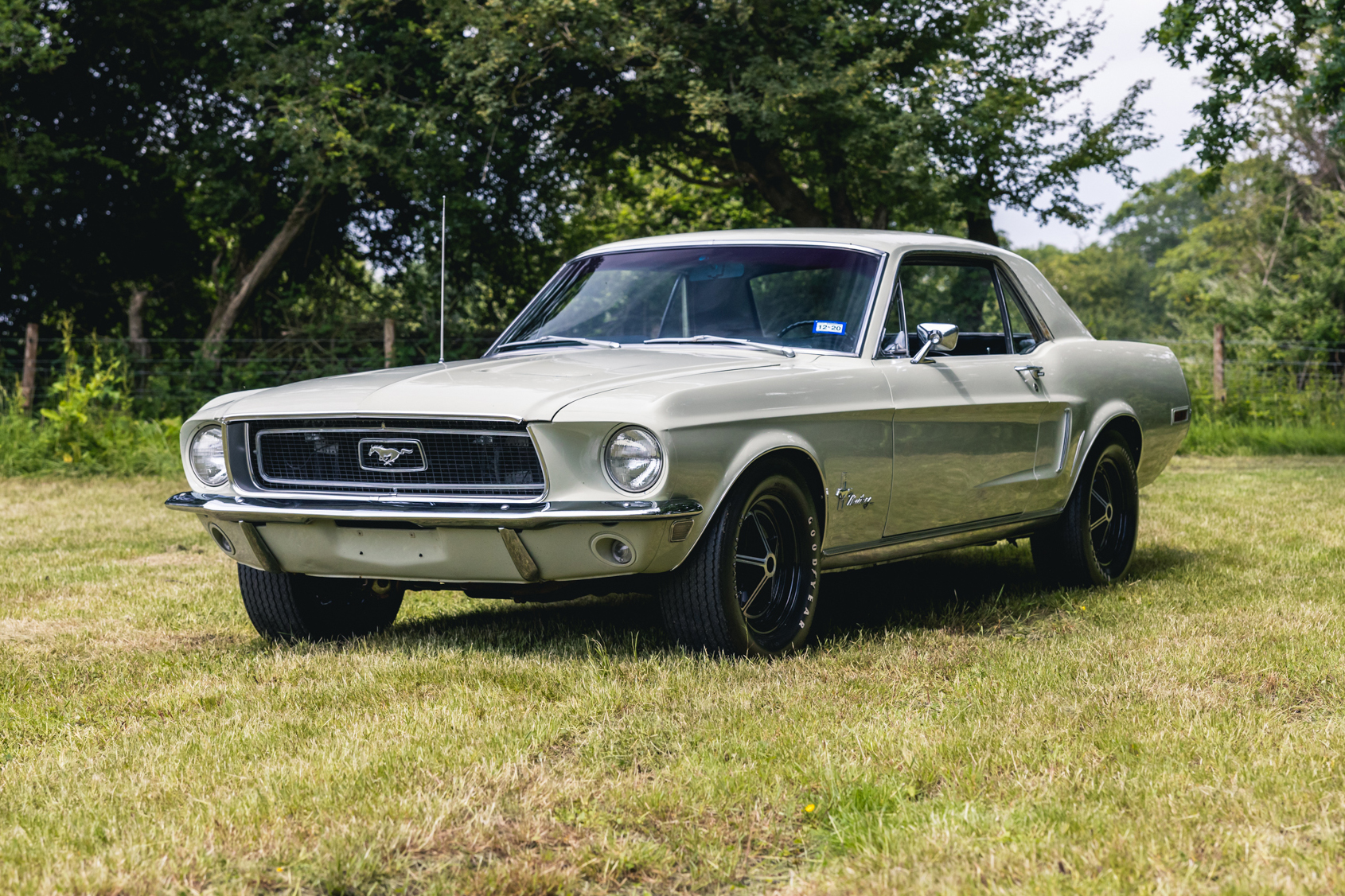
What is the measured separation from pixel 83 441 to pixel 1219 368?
1374 centimetres

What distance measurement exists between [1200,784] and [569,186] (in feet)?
63.3

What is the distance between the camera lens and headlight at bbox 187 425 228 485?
5.09 meters

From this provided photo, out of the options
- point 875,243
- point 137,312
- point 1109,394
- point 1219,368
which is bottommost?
point 1109,394

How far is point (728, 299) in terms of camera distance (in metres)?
5.71

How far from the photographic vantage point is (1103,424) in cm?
666

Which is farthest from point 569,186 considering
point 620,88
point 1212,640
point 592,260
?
point 1212,640

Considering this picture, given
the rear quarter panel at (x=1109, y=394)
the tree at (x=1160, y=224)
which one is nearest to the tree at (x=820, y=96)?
the rear quarter panel at (x=1109, y=394)

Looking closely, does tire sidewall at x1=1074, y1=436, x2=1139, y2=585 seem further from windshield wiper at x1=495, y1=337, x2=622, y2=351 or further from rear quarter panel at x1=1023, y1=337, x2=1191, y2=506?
windshield wiper at x1=495, y1=337, x2=622, y2=351

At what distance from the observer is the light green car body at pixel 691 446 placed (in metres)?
4.40

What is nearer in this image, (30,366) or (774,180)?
(30,366)

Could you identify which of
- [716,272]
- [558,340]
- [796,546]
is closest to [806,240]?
[716,272]

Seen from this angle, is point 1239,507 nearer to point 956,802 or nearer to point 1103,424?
point 1103,424

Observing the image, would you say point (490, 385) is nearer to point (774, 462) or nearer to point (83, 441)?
point (774, 462)

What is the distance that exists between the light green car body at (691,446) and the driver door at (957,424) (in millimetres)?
10
